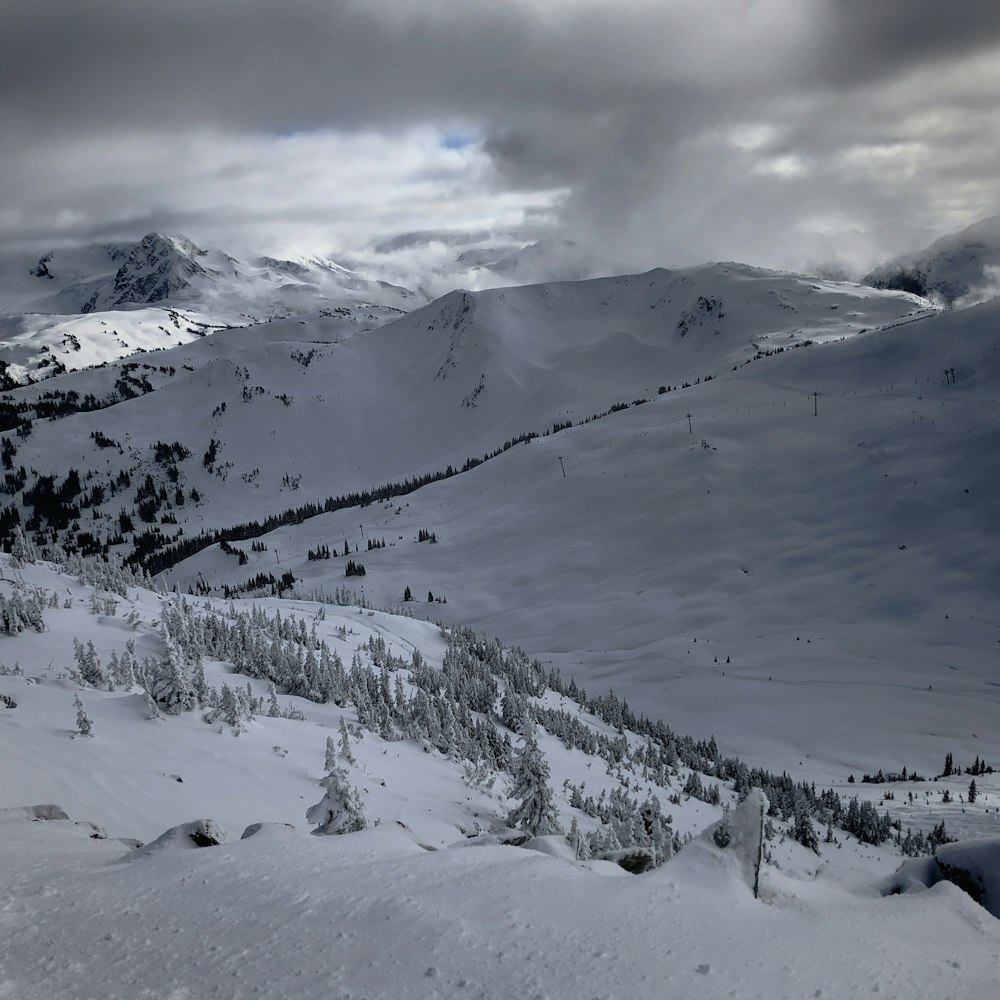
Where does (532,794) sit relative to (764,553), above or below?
above

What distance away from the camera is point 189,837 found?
10883mm

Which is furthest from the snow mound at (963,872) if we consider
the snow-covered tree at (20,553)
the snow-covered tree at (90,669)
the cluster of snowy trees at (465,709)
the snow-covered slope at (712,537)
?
the snow-covered slope at (712,537)

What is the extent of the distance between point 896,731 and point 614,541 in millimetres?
62099

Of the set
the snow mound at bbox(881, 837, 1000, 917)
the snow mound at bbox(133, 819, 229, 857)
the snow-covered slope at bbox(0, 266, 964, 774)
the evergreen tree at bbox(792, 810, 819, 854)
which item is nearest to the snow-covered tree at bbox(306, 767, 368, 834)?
the snow mound at bbox(133, 819, 229, 857)

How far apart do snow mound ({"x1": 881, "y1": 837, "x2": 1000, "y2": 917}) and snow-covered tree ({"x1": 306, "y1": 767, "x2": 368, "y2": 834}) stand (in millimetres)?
10952

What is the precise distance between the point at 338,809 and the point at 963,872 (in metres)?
12.7

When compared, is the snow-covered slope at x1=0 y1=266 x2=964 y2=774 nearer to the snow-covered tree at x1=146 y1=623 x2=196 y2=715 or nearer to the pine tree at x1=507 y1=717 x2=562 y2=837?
the pine tree at x1=507 y1=717 x2=562 y2=837

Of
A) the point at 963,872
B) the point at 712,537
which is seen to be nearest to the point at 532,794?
the point at 963,872

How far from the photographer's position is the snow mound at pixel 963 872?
37.3 ft

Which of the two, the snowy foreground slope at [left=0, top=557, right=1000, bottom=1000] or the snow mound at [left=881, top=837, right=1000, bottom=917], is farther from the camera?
the snow mound at [left=881, top=837, right=1000, bottom=917]

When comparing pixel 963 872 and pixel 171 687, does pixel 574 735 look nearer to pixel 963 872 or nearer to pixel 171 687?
pixel 171 687

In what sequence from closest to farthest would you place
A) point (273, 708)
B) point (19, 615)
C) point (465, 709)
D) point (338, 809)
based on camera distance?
point (338, 809) < point (273, 708) < point (19, 615) < point (465, 709)

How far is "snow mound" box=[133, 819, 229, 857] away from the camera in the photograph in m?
10.5

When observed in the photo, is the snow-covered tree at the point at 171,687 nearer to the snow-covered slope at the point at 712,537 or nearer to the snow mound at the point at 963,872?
the snow mound at the point at 963,872
